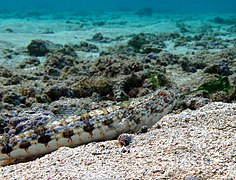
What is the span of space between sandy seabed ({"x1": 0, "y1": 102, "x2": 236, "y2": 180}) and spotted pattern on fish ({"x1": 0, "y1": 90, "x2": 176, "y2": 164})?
19 centimetres

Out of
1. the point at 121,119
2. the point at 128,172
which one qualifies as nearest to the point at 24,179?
the point at 128,172

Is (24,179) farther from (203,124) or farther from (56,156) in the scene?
(203,124)

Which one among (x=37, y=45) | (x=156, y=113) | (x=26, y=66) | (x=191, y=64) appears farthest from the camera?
(x=37, y=45)

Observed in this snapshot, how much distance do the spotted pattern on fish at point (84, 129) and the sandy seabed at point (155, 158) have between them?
0.63ft

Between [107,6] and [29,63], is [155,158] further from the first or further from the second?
[107,6]

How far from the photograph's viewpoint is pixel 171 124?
4.43 metres

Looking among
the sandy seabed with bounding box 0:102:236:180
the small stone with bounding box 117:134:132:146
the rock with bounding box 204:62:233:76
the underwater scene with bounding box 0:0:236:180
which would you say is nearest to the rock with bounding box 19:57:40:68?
the underwater scene with bounding box 0:0:236:180

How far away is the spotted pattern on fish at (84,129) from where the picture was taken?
402 centimetres

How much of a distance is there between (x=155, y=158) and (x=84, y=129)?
1073mm

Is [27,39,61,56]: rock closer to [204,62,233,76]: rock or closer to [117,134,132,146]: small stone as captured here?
[204,62,233,76]: rock

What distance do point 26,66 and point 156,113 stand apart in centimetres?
722

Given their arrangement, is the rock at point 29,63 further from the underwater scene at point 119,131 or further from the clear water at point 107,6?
the clear water at point 107,6

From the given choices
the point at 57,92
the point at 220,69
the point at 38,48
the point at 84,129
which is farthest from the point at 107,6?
the point at 84,129

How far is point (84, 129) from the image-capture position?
411cm
